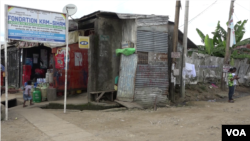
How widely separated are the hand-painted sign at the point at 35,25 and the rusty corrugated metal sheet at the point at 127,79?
2.67 metres

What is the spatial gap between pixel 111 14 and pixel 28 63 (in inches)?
262

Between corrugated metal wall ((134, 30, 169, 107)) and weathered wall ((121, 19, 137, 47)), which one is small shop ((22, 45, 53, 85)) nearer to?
weathered wall ((121, 19, 137, 47))

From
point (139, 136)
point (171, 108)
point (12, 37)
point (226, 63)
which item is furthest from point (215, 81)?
point (12, 37)

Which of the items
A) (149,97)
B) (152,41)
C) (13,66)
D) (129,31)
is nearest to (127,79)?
(149,97)

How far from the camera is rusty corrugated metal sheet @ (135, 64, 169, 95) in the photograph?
8.83 m

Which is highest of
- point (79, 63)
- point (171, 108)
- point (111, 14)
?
point (111, 14)

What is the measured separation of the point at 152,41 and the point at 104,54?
210 centimetres

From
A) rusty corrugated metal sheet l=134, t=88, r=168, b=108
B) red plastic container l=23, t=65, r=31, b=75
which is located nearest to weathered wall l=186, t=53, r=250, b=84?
rusty corrugated metal sheet l=134, t=88, r=168, b=108

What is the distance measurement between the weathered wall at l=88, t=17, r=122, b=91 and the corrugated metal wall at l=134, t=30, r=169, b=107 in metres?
1.27

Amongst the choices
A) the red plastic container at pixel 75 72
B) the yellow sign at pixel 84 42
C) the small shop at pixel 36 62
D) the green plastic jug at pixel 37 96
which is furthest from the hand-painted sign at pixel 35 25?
the small shop at pixel 36 62

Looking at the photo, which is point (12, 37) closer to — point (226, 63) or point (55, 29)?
point (55, 29)

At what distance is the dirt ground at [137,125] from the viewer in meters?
5.03

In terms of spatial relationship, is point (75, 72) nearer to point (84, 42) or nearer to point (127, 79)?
point (84, 42)

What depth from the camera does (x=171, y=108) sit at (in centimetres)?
882
